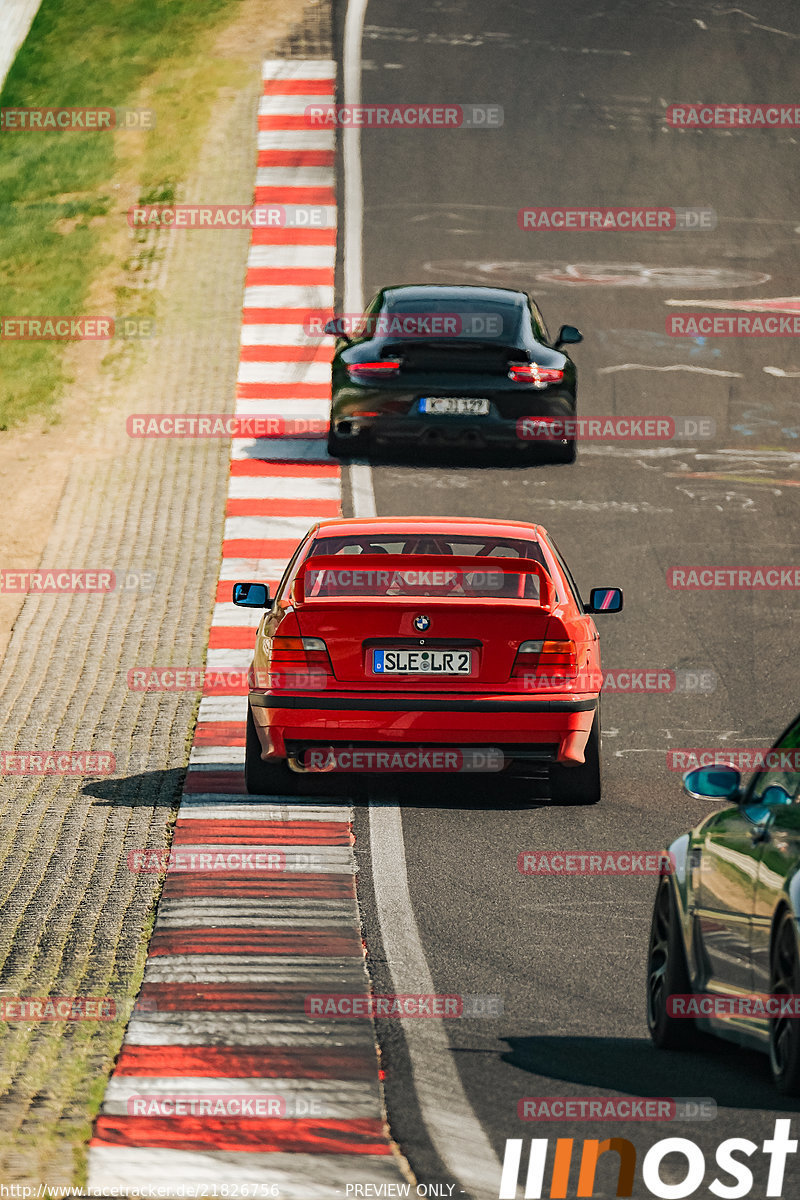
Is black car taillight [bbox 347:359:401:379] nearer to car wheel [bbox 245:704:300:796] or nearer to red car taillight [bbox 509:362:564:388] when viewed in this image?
red car taillight [bbox 509:362:564:388]

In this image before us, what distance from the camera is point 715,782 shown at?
6.53 m

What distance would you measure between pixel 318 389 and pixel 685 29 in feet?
44.6

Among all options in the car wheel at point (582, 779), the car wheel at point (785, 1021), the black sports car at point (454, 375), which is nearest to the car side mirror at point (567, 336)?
the black sports car at point (454, 375)

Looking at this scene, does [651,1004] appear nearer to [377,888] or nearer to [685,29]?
[377,888]

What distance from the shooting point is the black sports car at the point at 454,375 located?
1780 cm

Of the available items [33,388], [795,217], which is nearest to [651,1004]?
[33,388]

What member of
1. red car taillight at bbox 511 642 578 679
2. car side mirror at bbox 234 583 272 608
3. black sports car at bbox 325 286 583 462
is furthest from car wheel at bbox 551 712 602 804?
black sports car at bbox 325 286 583 462

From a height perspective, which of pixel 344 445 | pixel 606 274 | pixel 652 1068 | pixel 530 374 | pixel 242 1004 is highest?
pixel 652 1068

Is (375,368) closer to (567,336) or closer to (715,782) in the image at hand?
(567,336)

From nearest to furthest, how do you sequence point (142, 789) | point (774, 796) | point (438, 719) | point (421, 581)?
point (774, 796) < point (438, 719) < point (421, 581) < point (142, 789)

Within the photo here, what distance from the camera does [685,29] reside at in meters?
32.5

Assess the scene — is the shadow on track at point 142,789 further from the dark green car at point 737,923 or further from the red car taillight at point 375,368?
the red car taillight at point 375,368

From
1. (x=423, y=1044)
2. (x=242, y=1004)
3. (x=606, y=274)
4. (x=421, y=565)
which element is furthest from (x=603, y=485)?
(x=423, y=1044)

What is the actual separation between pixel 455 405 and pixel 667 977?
1124 cm
